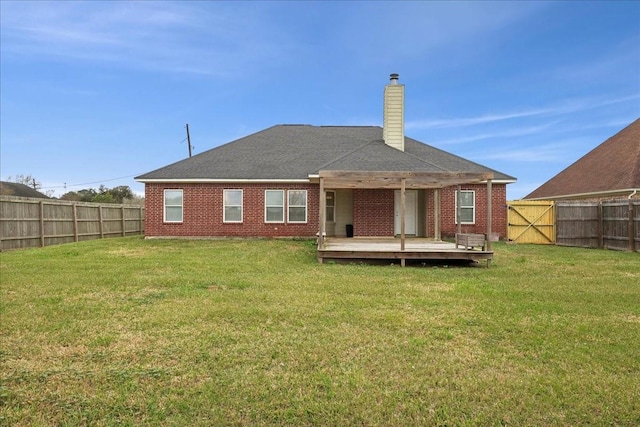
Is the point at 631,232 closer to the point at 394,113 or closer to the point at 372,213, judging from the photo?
the point at 372,213

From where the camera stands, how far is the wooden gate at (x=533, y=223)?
18516mm

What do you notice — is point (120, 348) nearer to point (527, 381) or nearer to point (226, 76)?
point (527, 381)

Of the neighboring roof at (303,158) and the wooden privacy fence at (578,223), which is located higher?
the neighboring roof at (303,158)

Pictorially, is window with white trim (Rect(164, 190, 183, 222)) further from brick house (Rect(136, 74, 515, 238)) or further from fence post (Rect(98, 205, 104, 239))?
fence post (Rect(98, 205, 104, 239))

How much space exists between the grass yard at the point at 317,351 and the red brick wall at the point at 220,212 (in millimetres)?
10014

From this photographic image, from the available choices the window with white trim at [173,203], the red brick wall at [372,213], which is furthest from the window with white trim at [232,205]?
the red brick wall at [372,213]

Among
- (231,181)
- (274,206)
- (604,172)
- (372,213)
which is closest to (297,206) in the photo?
(274,206)

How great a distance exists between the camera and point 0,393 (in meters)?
3.46

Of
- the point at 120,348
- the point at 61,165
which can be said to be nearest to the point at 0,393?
the point at 120,348

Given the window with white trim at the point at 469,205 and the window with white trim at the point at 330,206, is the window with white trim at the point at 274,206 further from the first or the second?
the window with white trim at the point at 469,205

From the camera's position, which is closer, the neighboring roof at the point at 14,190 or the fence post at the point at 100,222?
the fence post at the point at 100,222

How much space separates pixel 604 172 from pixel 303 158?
1591cm

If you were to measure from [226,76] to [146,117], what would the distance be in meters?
7.12

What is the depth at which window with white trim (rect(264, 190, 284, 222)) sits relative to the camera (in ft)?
61.8
